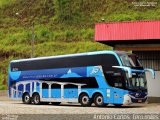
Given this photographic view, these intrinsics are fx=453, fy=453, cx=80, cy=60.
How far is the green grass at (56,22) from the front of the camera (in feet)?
185

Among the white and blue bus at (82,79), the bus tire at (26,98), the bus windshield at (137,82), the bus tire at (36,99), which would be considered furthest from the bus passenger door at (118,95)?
the bus tire at (26,98)

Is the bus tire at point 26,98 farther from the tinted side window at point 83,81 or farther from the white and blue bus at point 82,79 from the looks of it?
the tinted side window at point 83,81

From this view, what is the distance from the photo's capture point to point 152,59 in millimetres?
32406

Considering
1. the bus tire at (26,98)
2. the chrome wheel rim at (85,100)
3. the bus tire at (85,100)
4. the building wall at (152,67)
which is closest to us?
the bus tire at (85,100)

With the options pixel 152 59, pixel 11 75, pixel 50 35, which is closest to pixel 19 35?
pixel 50 35

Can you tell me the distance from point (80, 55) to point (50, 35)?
106ft

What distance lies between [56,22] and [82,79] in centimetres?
3843

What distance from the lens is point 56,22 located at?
67.2 metres

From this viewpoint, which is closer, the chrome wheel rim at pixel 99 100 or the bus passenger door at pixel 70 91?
the chrome wheel rim at pixel 99 100

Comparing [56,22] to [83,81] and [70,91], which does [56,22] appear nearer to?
[70,91]

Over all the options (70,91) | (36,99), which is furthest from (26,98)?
(70,91)

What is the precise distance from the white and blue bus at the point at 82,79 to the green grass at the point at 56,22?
1737 cm

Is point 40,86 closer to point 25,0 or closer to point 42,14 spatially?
point 42,14

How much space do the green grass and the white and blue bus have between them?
684 inches
